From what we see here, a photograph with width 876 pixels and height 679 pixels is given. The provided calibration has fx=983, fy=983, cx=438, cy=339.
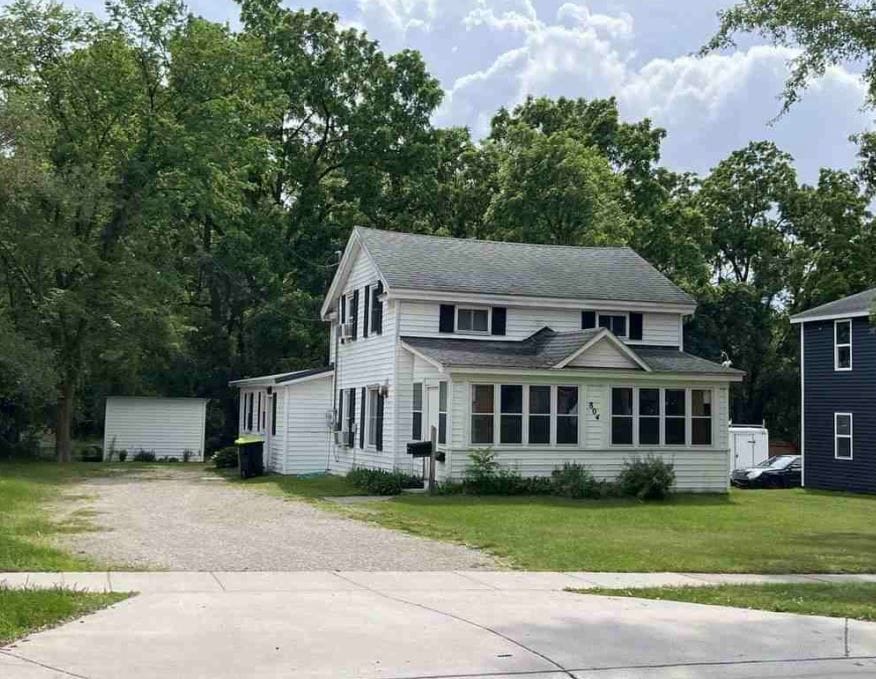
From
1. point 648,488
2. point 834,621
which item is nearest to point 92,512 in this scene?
point 648,488

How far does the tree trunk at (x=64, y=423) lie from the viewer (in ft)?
116

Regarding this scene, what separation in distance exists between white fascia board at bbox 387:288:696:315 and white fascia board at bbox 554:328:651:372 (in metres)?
3.19

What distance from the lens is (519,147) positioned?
44.1 m

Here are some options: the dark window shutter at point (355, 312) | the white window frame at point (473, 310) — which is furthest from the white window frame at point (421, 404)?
the dark window shutter at point (355, 312)

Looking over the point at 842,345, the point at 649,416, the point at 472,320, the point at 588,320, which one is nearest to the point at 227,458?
the point at 472,320

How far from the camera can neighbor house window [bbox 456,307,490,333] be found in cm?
2680

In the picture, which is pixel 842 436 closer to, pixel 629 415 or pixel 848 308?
pixel 848 308

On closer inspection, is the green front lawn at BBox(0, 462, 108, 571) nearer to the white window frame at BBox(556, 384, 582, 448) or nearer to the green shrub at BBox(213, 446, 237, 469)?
the green shrub at BBox(213, 446, 237, 469)

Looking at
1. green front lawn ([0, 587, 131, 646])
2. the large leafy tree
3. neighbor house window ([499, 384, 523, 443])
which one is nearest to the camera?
green front lawn ([0, 587, 131, 646])

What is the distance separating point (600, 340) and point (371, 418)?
6934mm

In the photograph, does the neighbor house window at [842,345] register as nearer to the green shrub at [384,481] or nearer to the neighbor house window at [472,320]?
the neighbor house window at [472,320]

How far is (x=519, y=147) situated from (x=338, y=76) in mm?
10378

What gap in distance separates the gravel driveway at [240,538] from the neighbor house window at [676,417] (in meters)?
9.88

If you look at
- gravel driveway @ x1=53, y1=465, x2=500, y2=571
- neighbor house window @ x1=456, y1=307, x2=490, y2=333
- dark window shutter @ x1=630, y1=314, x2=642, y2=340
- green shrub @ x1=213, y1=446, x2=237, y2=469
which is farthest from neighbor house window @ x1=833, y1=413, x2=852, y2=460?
green shrub @ x1=213, y1=446, x2=237, y2=469
